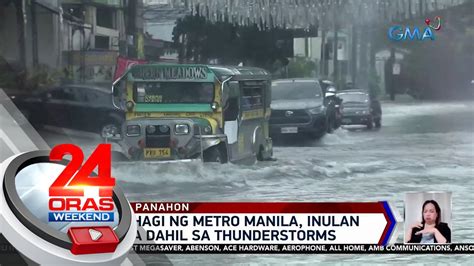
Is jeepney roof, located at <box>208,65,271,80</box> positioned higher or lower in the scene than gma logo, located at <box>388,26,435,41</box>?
lower

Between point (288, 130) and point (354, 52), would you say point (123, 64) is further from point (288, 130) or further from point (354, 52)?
point (354, 52)

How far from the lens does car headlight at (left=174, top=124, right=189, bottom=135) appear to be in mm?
6832

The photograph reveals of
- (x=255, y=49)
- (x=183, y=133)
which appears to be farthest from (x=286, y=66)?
(x=183, y=133)

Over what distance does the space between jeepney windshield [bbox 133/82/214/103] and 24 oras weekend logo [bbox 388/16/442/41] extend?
3.57 feet

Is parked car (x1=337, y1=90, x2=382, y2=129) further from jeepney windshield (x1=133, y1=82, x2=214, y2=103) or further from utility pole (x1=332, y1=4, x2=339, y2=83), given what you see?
jeepney windshield (x1=133, y1=82, x2=214, y2=103)

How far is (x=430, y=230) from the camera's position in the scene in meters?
6.80

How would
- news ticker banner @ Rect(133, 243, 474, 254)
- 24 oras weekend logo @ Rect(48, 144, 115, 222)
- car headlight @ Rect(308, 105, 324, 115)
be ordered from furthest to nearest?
car headlight @ Rect(308, 105, 324, 115)
news ticker banner @ Rect(133, 243, 474, 254)
24 oras weekend logo @ Rect(48, 144, 115, 222)

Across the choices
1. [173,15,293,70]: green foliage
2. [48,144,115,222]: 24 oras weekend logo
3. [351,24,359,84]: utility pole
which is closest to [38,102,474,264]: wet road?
[48,144,115,222]: 24 oras weekend logo

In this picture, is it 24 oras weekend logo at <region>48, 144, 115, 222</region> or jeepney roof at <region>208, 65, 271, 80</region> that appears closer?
24 oras weekend logo at <region>48, 144, 115, 222</region>

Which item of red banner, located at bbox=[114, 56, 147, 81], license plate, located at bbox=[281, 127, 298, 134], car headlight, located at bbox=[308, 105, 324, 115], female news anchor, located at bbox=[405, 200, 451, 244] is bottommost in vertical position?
female news anchor, located at bbox=[405, 200, 451, 244]

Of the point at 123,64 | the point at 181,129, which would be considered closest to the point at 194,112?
the point at 181,129

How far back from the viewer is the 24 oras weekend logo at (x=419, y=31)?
678 centimetres

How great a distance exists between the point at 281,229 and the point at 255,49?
1.02m

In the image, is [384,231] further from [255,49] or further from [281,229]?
[255,49]
